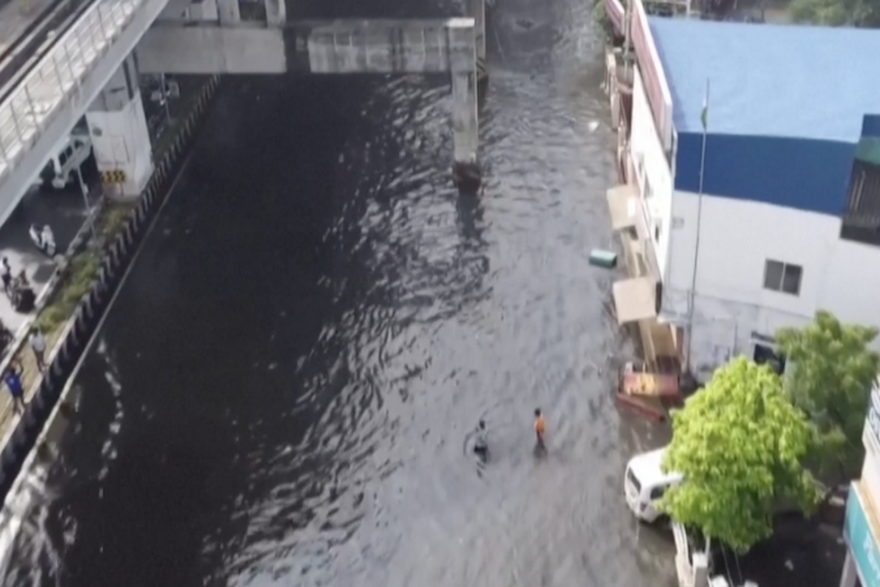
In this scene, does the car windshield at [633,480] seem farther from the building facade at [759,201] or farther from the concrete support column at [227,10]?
the concrete support column at [227,10]

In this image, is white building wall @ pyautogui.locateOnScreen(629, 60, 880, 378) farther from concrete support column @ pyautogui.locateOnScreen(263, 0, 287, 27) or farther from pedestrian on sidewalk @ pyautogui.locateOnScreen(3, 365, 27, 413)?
pedestrian on sidewalk @ pyautogui.locateOnScreen(3, 365, 27, 413)

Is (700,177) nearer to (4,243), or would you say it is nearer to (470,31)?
(470,31)

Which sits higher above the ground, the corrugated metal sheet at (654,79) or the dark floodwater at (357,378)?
the corrugated metal sheet at (654,79)

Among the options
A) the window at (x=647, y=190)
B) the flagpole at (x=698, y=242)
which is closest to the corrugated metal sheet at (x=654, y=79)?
the flagpole at (x=698, y=242)

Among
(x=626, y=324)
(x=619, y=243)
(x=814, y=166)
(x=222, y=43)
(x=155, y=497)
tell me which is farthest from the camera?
(x=222, y=43)

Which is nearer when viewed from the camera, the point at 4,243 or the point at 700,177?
the point at 700,177

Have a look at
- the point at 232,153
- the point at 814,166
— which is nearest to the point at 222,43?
the point at 232,153
